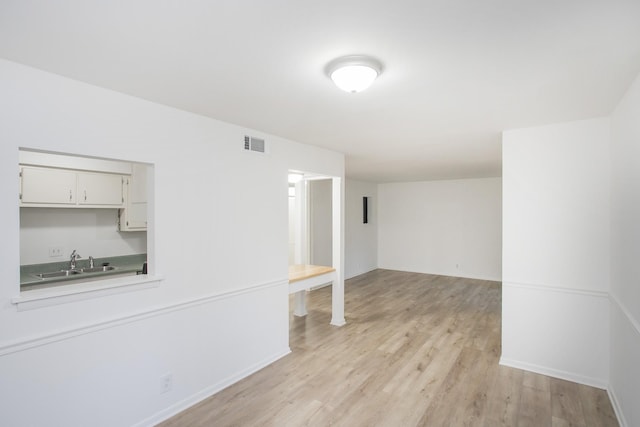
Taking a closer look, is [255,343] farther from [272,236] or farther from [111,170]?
[111,170]

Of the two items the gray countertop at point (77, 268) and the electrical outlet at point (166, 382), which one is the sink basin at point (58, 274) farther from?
the electrical outlet at point (166, 382)

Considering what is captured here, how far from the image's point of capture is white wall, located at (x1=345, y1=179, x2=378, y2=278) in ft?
25.0

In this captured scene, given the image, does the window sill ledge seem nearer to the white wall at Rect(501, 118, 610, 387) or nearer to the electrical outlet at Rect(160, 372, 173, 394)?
the electrical outlet at Rect(160, 372, 173, 394)

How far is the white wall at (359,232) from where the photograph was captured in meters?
7.61

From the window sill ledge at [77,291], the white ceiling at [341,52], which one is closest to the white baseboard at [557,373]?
the white ceiling at [341,52]

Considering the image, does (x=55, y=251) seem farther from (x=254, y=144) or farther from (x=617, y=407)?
(x=617, y=407)

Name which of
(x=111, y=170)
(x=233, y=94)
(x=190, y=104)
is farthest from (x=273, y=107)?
(x=111, y=170)

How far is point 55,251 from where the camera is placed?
3746mm

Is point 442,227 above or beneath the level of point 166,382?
above

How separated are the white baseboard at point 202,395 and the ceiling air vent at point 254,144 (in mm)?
2120

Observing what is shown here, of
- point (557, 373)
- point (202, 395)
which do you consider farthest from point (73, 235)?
point (557, 373)

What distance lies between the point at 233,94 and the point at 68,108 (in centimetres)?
98

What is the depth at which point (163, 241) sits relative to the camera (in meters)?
2.46

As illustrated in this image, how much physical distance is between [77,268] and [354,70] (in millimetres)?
4004
